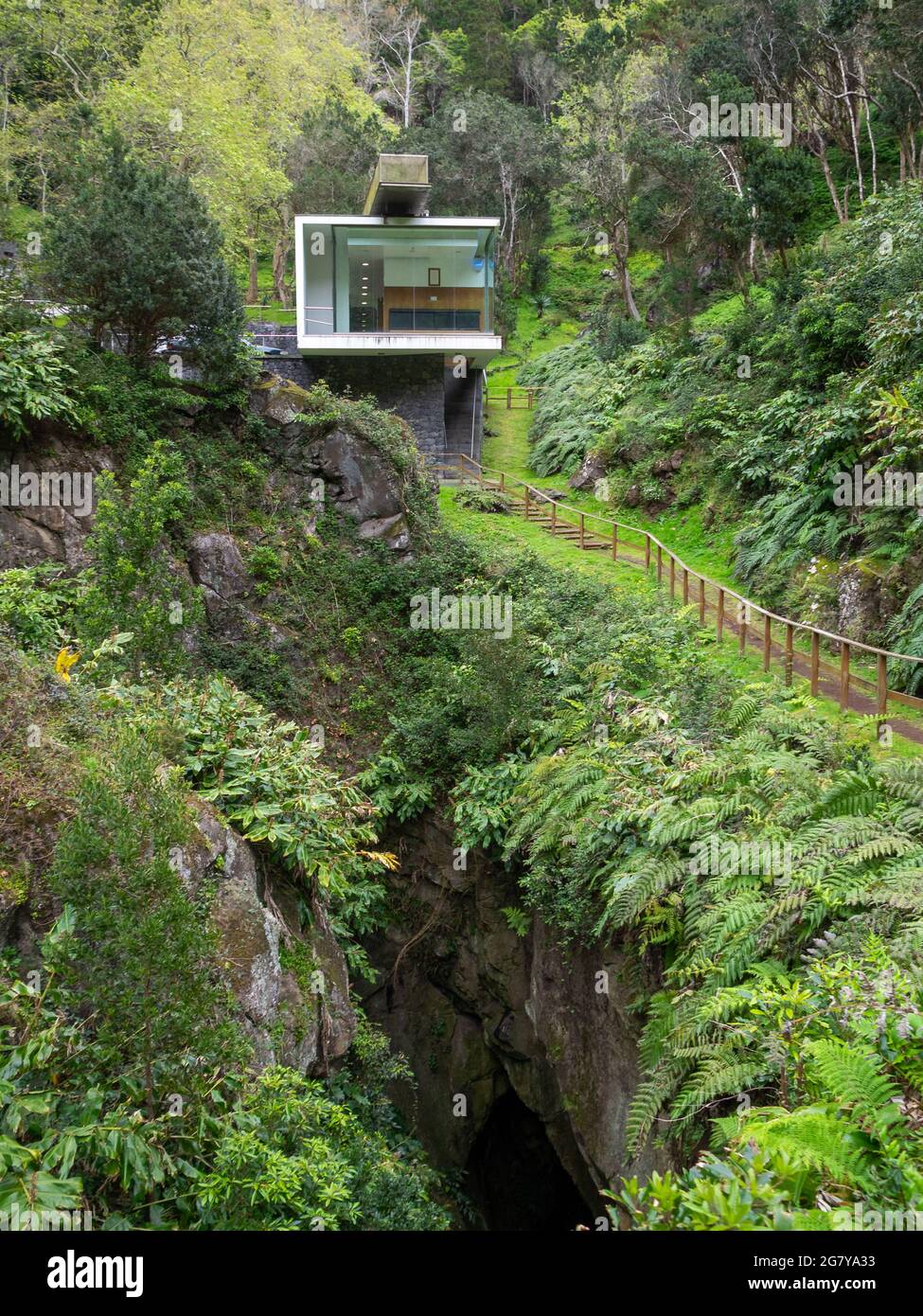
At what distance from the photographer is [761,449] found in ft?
63.2

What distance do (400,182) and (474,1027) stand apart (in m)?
19.6

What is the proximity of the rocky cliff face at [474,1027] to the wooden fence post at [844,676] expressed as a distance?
4.93 m

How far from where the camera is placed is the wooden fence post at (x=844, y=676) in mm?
10766

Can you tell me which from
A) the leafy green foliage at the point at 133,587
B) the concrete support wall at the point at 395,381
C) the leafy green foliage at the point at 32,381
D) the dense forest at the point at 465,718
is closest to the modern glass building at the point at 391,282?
the concrete support wall at the point at 395,381

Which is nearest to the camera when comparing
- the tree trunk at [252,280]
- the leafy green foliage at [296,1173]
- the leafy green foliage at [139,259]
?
the leafy green foliage at [296,1173]

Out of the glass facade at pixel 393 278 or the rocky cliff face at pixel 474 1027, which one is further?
the glass facade at pixel 393 278

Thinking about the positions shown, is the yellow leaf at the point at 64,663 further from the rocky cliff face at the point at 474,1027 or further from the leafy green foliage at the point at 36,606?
the rocky cliff face at the point at 474,1027

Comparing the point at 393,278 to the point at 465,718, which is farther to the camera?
the point at 393,278

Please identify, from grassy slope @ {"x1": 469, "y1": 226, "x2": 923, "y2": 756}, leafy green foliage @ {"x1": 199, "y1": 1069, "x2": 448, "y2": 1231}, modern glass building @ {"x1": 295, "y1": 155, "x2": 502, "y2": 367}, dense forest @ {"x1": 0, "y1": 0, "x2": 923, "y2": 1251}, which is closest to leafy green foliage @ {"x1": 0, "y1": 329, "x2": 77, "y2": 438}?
dense forest @ {"x1": 0, "y1": 0, "x2": 923, "y2": 1251}

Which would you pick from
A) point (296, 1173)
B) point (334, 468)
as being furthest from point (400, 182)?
point (296, 1173)

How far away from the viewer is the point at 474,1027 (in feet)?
48.6

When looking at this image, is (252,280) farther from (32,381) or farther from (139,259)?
(32,381)

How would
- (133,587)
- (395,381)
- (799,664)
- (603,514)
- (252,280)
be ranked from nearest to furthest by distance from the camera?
(133,587) < (799,664) < (603,514) < (395,381) < (252,280)
